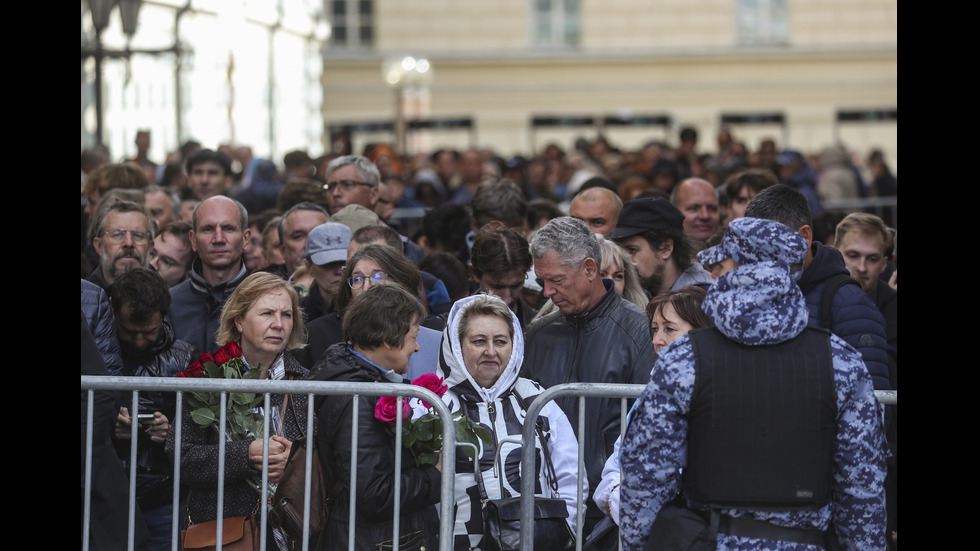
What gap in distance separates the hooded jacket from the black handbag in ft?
0.31

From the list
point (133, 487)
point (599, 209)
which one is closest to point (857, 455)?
point (133, 487)

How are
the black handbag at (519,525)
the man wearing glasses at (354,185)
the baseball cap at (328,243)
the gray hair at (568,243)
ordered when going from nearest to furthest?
1. the black handbag at (519,525)
2. the gray hair at (568,243)
3. the baseball cap at (328,243)
4. the man wearing glasses at (354,185)

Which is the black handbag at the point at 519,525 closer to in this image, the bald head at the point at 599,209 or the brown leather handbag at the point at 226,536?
the brown leather handbag at the point at 226,536

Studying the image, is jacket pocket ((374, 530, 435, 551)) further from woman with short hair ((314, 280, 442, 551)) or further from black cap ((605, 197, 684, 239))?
black cap ((605, 197, 684, 239))

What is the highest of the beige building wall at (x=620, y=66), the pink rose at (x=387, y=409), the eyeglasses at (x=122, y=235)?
the beige building wall at (x=620, y=66)

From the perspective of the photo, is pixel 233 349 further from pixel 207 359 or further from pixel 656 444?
pixel 656 444

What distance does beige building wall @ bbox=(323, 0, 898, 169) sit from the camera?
30.1 metres

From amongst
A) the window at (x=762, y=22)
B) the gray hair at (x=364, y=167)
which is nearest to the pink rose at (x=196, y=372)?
the gray hair at (x=364, y=167)

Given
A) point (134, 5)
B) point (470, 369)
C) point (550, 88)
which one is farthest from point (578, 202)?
point (550, 88)

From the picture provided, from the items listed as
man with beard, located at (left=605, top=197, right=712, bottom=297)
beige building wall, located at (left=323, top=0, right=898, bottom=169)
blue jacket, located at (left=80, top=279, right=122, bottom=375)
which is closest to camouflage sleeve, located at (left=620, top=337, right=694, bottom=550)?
blue jacket, located at (left=80, top=279, right=122, bottom=375)

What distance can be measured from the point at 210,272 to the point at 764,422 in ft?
12.5

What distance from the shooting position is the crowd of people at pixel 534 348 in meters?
4.00

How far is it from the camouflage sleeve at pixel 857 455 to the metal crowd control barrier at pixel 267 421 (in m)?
1.45
